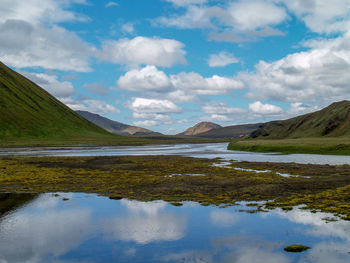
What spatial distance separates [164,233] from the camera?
20.7 meters

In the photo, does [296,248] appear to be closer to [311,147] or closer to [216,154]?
[216,154]

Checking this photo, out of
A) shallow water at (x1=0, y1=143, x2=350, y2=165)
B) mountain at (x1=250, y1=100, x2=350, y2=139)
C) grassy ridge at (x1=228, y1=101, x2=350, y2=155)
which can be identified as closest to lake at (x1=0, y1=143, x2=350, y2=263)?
shallow water at (x1=0, y1=143, x2=350, y2=165)

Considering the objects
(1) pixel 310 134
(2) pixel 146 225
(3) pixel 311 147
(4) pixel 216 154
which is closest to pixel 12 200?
(2) pixel 146 225

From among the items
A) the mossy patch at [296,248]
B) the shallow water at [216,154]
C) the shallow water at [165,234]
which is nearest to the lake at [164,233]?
the shallow water at [165,234]

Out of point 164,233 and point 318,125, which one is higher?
point 318,125

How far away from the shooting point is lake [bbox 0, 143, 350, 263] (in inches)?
664

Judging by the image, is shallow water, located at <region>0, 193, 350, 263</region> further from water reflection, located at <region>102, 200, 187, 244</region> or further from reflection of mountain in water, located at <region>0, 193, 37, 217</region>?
reflection of mountain in water, located at <region>0, 193, 37, 217</region>

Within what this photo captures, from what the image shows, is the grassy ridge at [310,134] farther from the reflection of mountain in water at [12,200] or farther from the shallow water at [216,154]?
the reflection of mountain in water at [12,200]

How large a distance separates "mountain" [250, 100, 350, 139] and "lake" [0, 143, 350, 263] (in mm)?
135448

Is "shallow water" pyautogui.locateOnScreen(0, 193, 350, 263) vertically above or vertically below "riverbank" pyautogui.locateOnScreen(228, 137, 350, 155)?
below

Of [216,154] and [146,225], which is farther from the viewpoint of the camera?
[216,154]

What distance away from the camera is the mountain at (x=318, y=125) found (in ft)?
499

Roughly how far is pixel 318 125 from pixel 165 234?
161 metres

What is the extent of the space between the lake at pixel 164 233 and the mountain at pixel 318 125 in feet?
444
